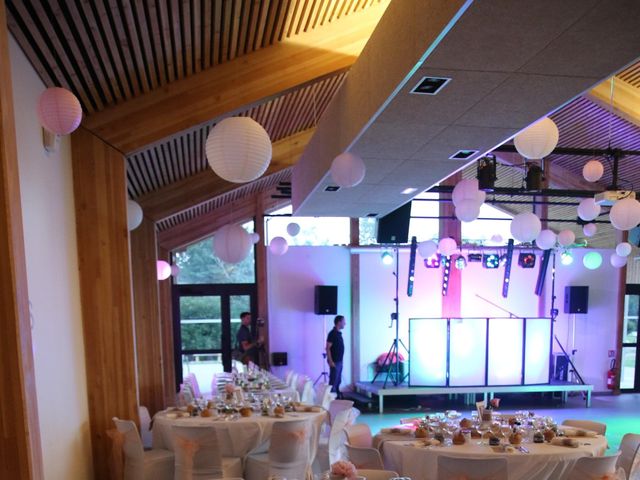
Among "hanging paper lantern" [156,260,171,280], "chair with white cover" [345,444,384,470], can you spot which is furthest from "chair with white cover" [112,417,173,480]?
"hanging paper lantern" [156,260,171,280]

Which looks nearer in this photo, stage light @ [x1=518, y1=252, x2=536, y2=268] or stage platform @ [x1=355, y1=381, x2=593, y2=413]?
stage platform @ [x1=355, y1=381, x2=593, y2=413]

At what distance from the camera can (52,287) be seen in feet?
11.8

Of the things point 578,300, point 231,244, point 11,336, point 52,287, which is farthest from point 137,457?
point 578,300

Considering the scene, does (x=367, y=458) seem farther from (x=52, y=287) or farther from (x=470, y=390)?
(x=470, y=390)

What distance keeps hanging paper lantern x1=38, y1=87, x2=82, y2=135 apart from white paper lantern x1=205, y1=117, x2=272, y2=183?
2.89 feet

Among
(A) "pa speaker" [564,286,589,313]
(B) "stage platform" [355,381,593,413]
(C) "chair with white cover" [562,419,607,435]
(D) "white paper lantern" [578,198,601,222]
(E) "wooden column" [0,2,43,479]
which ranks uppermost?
(D) "white paper lantern" [578,198,601,222]

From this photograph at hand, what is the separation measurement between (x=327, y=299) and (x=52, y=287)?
23.7 ft

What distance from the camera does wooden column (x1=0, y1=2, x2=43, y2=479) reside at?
183cm

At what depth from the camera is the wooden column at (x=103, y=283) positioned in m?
4.33

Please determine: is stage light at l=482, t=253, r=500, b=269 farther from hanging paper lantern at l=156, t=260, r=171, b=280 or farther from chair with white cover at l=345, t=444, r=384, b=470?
chair with white cover at l=345, t=444, r=384, b=470

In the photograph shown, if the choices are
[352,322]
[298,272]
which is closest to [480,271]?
[352,322]

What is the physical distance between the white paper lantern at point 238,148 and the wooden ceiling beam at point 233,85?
149 cm

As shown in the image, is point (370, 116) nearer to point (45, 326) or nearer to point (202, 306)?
point (45, 326)

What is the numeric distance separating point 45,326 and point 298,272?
772 cm
